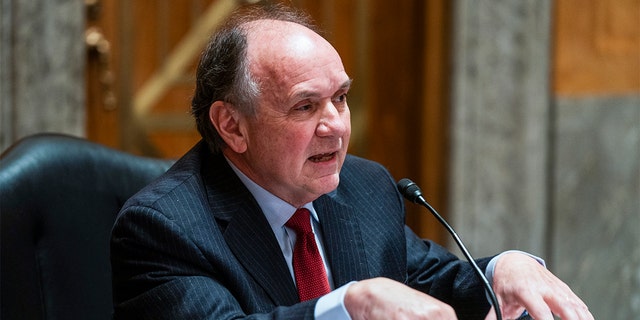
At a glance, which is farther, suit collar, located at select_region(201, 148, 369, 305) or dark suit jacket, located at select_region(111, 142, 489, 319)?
suit collar, located at select_region(201, 148, 369, 305)

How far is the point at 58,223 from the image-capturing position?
237 centimetres

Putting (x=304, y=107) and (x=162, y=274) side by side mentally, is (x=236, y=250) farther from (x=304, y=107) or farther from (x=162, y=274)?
(x=304, y=107)

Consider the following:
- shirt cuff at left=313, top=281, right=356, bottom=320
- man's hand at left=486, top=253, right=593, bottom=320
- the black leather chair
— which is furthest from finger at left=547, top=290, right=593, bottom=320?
the black leather chair

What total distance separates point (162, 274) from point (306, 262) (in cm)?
33

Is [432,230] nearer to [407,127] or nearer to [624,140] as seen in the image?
[407,127]

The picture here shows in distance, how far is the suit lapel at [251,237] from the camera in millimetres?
2057

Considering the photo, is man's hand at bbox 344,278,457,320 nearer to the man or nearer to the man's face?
the man

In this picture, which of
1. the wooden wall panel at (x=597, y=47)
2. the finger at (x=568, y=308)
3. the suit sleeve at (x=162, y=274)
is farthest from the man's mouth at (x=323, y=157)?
the wooden wall panel at (x=597, y=47)

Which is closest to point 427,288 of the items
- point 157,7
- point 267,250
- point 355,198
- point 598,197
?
point 355,198

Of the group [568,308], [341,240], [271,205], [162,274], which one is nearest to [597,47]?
[341,240]

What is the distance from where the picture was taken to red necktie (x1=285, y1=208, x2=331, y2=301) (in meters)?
2.12

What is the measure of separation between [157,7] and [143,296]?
2135 mm

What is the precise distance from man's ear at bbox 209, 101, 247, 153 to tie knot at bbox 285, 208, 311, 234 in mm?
174

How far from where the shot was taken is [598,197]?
4508mm
